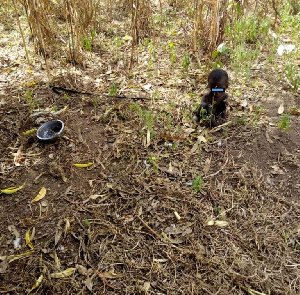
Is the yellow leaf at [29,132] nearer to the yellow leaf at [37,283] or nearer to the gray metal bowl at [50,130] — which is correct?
the gray metal bowl at [50,130]

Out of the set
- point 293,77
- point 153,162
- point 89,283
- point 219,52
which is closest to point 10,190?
point 89,283

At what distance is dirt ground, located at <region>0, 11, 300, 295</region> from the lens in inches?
67.3

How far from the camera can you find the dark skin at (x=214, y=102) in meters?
2.47

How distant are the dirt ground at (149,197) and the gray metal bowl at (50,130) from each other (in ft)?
0.20

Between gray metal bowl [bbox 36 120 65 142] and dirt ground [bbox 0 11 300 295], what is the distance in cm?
6

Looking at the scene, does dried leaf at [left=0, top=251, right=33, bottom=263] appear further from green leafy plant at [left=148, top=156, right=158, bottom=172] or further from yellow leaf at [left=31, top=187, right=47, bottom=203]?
green leafy plant at [left=148, top=156, right=158, bottom=172]

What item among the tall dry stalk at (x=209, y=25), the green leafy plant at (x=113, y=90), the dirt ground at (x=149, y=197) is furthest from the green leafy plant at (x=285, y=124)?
the green leafy plant at (x=113, y=90)

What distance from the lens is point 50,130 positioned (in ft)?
8.67

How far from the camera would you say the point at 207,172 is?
7.58 ft

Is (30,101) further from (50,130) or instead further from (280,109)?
(280,109)

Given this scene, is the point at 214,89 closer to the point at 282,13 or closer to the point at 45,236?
the point at 45,236

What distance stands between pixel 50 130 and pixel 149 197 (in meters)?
1.12

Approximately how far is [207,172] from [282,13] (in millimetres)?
3339

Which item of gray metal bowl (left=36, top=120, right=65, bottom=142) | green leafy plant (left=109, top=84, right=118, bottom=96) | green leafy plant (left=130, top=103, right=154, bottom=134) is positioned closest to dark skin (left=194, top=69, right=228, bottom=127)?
green leafy plant (left=130, top=103, right=154, bottom=134)
